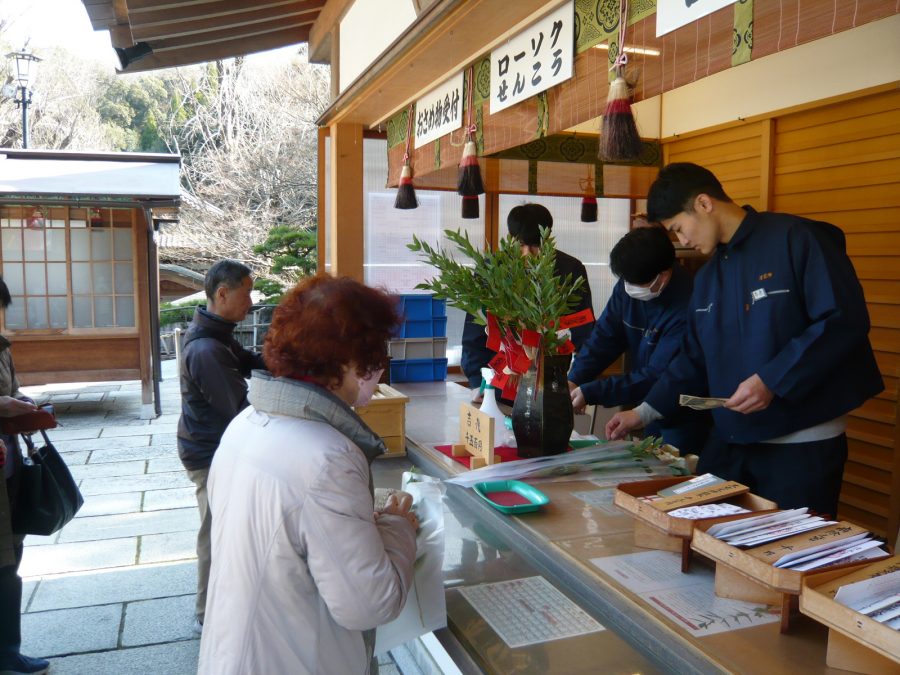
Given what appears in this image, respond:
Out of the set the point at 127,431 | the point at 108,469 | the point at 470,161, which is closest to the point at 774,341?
the point at 470,161

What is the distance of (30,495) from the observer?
299 centimetres

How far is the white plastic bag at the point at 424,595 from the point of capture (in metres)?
1.63

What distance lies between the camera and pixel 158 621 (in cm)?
365

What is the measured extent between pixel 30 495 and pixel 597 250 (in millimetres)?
4996

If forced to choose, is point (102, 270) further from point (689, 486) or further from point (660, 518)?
point (660, 518)

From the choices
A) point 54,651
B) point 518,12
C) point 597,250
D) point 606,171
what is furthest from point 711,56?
point 597,250

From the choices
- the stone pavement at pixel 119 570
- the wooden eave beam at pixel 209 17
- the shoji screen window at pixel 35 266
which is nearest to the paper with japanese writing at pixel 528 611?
the stone pavement at pixel 119 570

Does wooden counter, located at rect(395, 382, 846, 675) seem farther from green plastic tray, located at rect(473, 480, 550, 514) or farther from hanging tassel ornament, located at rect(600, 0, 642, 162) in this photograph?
hanging tassel ornament, located at rect(600, 0, 642, 162)

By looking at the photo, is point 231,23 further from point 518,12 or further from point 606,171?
point 518,12

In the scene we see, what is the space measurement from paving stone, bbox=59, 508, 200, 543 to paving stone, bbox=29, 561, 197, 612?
0.58 meters

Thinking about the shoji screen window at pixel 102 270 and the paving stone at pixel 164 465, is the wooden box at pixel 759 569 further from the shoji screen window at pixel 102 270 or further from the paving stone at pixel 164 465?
the shoji screen window at pixel 102 270

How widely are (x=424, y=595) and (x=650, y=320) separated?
1.87m

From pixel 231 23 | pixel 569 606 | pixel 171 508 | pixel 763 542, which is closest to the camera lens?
pixel 763 542

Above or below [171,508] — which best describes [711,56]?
above
